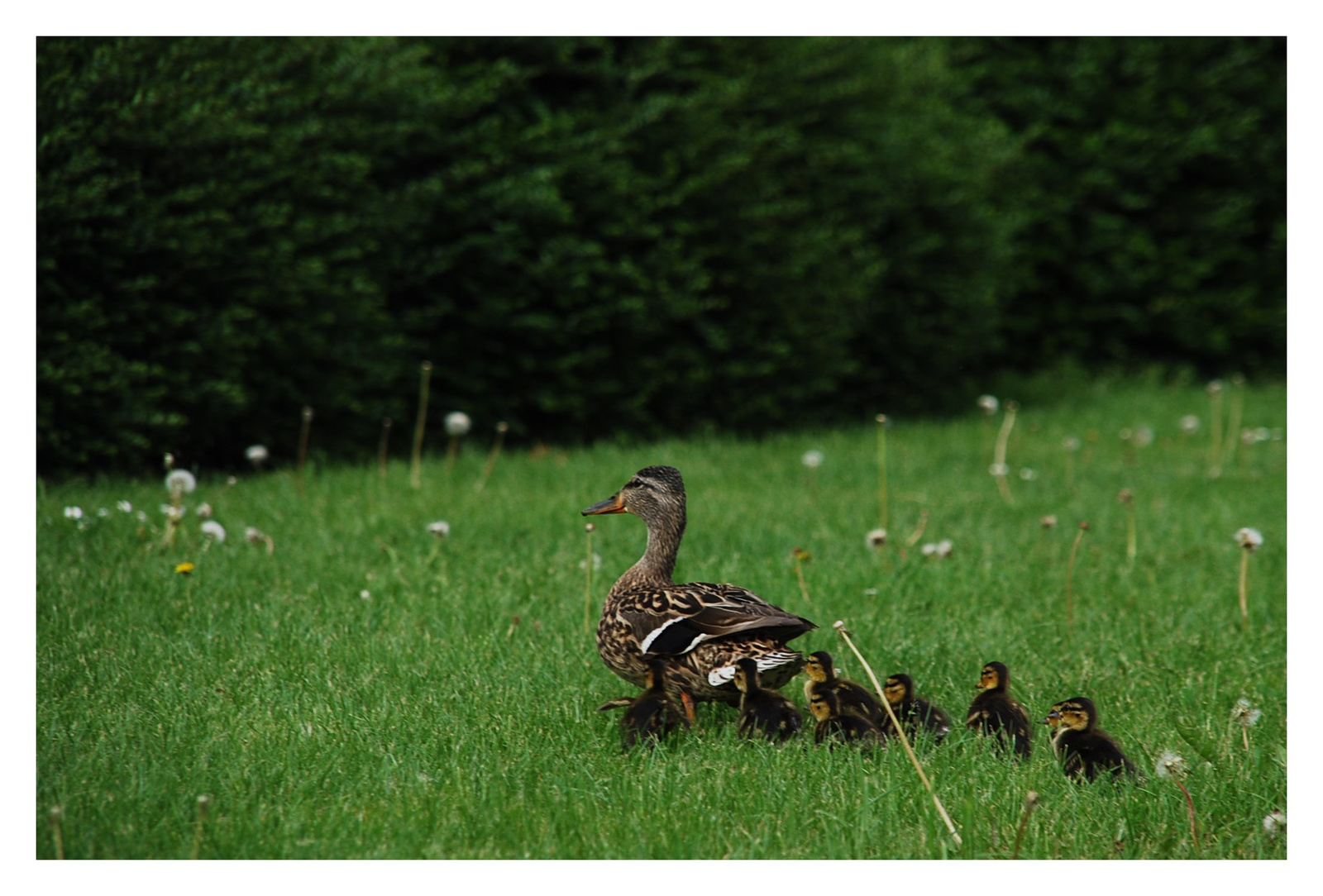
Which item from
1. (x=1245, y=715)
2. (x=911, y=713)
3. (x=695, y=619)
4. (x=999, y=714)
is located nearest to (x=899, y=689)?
(x=911, y=713)

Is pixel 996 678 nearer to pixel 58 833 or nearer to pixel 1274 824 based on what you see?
pixel 1274 824

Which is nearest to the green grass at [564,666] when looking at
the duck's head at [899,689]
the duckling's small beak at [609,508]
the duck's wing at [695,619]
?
the duck's head at [899,689]

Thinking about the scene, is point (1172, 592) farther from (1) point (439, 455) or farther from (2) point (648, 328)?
(1) point (439, 455)

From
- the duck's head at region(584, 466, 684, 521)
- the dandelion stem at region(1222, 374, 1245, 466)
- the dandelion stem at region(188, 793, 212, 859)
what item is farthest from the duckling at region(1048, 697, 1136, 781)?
the dandelion stem at region(1222, 374, 1245, 466)

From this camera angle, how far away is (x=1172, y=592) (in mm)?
5645

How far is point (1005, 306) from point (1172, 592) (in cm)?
852

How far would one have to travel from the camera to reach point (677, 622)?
3.62 metres

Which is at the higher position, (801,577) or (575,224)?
(575,224)

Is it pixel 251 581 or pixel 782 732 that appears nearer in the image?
pixel 782 732

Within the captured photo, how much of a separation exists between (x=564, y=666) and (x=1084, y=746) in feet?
5.93

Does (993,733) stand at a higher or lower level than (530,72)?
lower

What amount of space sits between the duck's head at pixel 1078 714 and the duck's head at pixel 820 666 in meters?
0.68

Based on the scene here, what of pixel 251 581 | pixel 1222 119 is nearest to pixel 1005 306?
pixel 1222 119

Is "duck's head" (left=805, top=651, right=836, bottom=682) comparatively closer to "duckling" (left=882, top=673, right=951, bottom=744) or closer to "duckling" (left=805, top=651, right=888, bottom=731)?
"duckling" (left=805, top=651, right=888, bottom=731)
